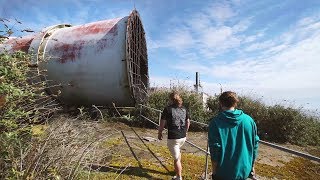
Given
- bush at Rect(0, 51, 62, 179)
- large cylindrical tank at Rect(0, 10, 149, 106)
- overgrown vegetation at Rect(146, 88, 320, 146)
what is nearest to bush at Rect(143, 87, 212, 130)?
overgrown vegetation at Rect(146, 88, 320, 146)

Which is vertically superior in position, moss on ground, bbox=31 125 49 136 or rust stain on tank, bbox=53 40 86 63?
rust stain on tank, bbox=53 40 86 63

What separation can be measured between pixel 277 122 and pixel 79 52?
8.08m

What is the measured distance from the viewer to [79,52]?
10.5 metres

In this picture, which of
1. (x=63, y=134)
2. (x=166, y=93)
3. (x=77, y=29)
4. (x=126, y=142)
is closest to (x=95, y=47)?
(x=77, y=29)

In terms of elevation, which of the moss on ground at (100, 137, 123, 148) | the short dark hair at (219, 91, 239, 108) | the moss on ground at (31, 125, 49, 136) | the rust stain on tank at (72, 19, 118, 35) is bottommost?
the moss on ground at (100, 137, 123, 148)

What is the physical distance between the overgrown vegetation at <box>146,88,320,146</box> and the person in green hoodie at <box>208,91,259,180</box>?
927cm

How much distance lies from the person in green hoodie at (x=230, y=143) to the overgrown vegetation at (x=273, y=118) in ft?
30.4

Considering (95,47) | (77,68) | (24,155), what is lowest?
(24,155)

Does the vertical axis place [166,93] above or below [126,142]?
above

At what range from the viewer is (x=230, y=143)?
11.9 feet

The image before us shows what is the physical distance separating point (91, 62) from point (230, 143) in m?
7.42

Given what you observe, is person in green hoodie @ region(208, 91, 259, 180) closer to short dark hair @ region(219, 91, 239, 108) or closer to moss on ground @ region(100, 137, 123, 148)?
short dark hair @ region(219, 91, 239, 108)

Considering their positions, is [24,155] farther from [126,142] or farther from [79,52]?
[79,52]

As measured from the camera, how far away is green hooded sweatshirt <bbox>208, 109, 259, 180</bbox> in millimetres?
3615
